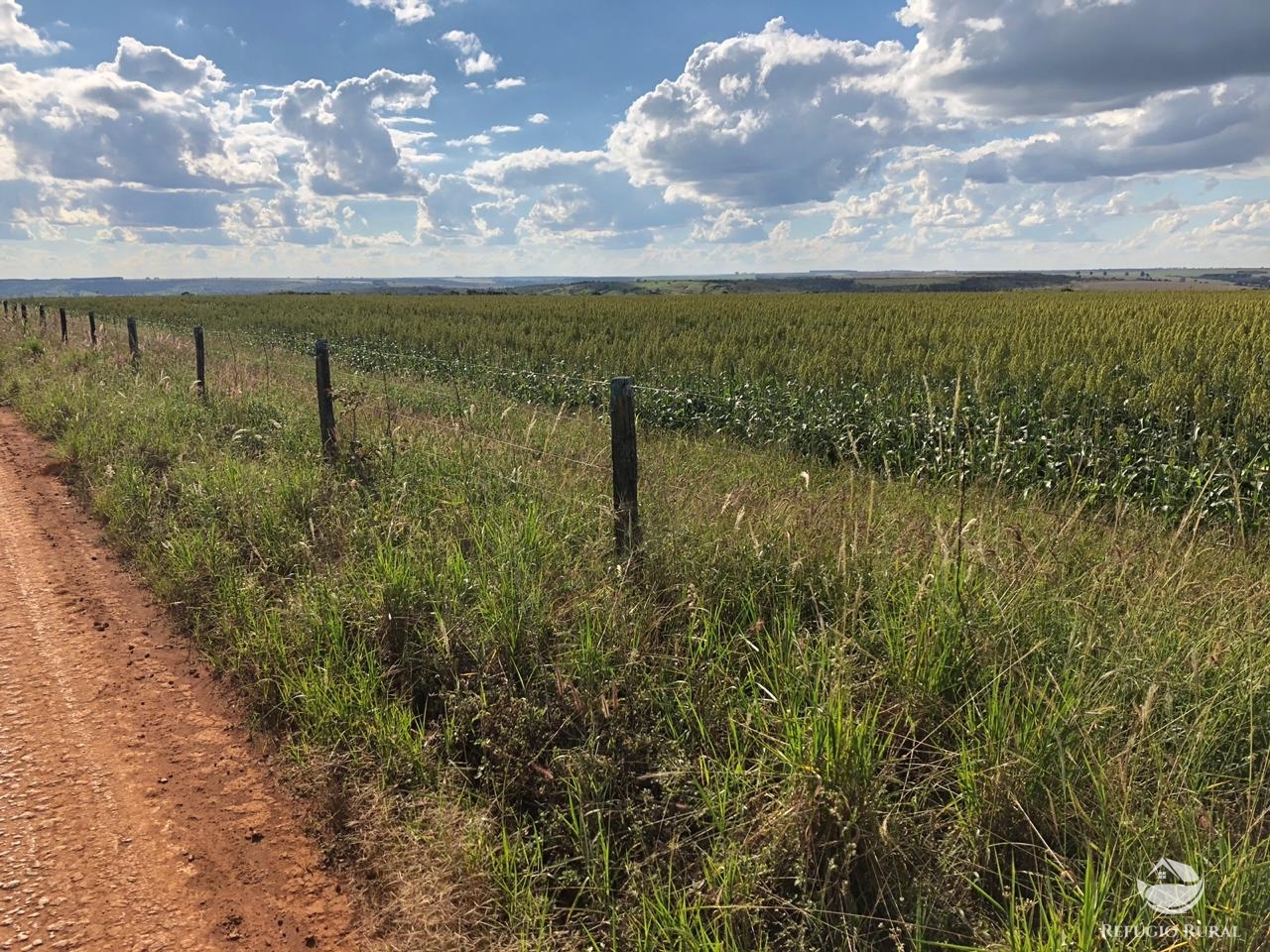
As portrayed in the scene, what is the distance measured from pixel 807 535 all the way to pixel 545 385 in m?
11.5

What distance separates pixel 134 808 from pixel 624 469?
312cm

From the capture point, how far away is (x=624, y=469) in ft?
15.8

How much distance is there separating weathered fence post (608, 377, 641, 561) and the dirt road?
2.35m

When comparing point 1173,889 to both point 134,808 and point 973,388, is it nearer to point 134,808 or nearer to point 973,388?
point 134,808

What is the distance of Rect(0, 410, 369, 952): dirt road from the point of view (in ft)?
9.62

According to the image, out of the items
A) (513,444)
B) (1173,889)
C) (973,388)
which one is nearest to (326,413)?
(513,444)

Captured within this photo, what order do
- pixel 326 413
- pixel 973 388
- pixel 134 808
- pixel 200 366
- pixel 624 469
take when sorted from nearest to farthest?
pixel 134 808, pixel 624 469, pixel 326 413, pixel 200 366, pixel 973 388

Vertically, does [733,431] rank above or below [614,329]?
below

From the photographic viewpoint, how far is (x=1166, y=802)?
2562 mm

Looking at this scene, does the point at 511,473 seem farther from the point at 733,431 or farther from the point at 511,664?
the point at 733,431

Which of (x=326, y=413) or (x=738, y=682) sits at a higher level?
(x=326, y=413)

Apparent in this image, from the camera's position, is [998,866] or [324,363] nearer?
[998,866]

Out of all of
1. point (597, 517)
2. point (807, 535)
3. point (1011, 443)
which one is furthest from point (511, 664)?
point (1011, 443)

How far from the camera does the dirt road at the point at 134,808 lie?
2.93 meters
